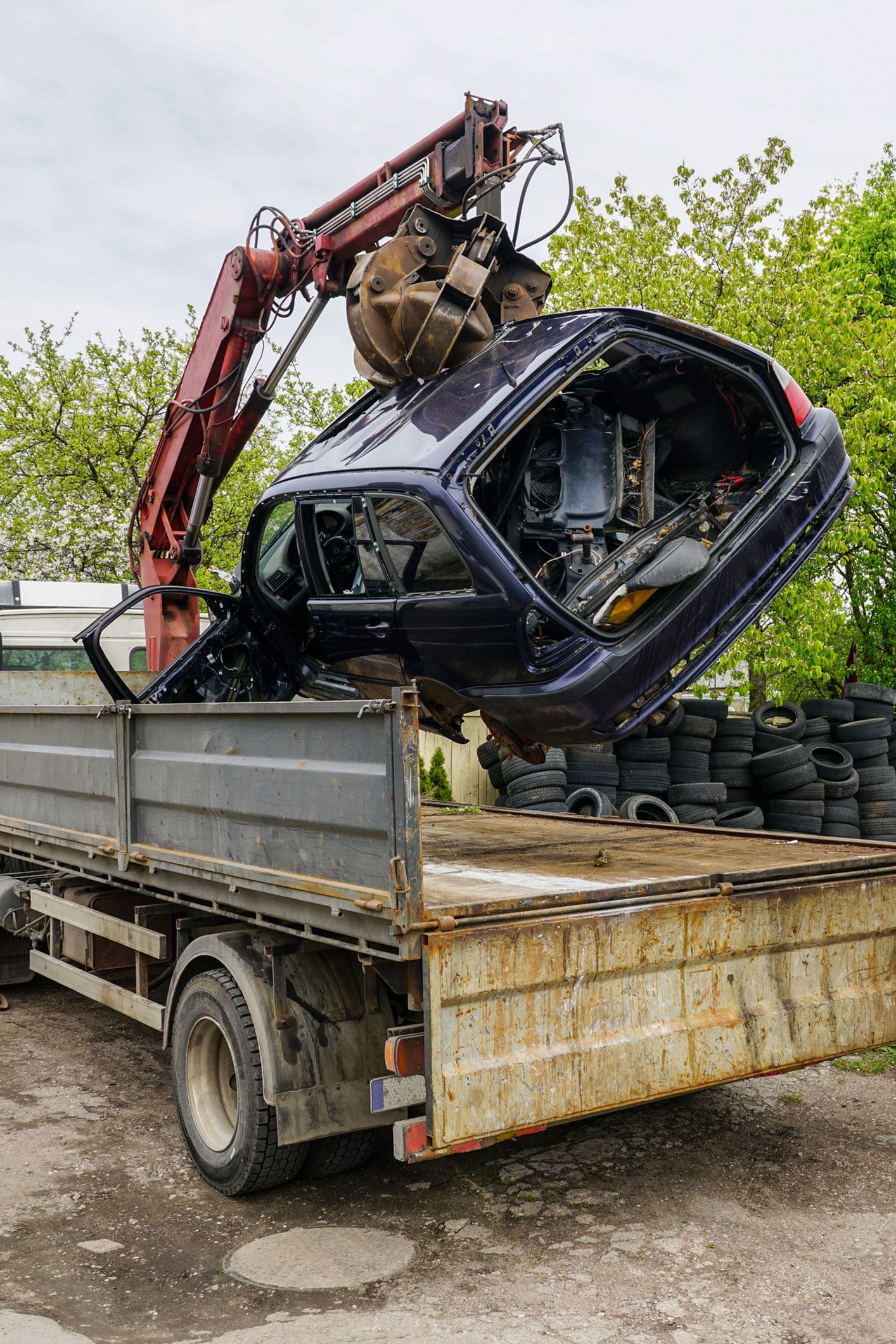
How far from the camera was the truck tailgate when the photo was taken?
335cm

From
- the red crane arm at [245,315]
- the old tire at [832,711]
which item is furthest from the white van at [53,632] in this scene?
the old tire at [832,711]

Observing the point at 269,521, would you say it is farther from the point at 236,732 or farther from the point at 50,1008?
the point at 50,1008

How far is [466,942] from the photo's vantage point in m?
3.33

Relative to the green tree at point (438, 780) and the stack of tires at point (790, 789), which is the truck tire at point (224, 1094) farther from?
the green tree at point (438, 780)

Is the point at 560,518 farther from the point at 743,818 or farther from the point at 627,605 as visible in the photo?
the point at 743,818

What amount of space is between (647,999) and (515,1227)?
36.5 inches

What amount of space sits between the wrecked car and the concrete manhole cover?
6.59 feet

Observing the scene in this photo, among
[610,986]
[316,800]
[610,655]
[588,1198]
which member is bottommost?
[588,1198]

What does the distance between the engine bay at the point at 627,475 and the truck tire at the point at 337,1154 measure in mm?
2156

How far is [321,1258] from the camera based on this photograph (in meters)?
3.71

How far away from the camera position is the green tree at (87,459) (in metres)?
21.4

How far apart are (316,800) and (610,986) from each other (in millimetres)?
1100

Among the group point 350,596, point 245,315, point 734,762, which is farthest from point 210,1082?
point 734,762

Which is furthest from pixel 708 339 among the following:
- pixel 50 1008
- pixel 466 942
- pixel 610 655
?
pixel 50 1008
